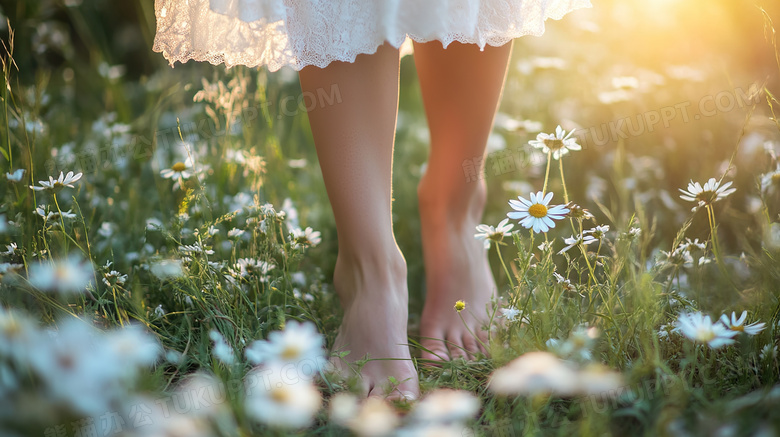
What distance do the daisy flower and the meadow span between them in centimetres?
1

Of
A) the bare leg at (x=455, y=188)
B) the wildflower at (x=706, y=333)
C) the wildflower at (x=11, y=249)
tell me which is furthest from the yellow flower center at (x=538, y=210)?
the wildflower at (x=11, y=249)

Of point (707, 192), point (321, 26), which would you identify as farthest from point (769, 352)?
point (321, 26)

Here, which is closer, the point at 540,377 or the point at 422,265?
the point at 540,377

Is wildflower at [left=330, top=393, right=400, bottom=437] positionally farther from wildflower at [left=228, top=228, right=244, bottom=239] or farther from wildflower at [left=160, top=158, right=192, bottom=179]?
wildflower at [left=160, top=158, right=192, bottom=179]

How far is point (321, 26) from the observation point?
2.72 feet

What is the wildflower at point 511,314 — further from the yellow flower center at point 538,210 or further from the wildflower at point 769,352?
the wildflower at point 769,352

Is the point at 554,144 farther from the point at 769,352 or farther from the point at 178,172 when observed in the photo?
the point at 178,172

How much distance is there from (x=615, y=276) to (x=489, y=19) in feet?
1.51

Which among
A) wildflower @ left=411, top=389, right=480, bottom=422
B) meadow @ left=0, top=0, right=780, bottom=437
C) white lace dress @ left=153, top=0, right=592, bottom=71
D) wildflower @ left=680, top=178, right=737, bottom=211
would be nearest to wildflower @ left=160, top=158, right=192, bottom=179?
meadow @ left=0, top=0, right=780, bottom=437

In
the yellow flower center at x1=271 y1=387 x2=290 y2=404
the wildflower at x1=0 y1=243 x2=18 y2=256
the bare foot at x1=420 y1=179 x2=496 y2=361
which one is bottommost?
the yellow flower center at x1=271 y1=387 x2=290 y2=404

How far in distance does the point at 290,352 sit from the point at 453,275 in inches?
28.3

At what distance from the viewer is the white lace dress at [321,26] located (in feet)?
2.68

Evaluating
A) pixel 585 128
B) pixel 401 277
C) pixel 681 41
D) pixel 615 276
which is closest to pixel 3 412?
pixel 401 277

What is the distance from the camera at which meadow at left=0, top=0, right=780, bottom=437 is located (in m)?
0.55
